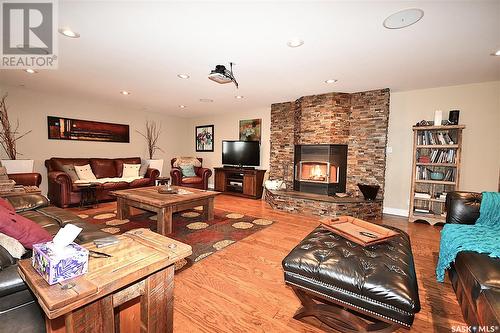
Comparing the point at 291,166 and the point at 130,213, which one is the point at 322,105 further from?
the point at 130,213

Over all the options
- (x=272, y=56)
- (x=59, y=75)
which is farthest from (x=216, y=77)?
(x=59, y=75)

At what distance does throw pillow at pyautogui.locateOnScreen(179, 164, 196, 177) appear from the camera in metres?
5.80

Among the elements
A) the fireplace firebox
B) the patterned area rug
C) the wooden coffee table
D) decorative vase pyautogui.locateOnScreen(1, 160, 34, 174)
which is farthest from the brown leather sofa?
the fireplace firebox

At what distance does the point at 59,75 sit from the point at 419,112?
6064 millimetres

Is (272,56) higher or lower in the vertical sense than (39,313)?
higher

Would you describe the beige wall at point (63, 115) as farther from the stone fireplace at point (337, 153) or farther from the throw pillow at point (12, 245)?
the throw pillow at point (12, 245)

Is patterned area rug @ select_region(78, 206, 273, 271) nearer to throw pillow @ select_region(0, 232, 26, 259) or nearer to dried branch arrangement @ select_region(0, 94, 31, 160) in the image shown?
throw pillow @ select_region(0, 232, 26, 259)

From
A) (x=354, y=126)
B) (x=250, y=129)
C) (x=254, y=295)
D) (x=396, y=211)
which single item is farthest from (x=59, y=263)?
(x=250, y=129)

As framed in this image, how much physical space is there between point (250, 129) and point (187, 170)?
2.00m

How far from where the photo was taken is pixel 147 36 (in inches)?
89.2

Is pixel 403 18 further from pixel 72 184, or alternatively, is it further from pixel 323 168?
pixel 72 184

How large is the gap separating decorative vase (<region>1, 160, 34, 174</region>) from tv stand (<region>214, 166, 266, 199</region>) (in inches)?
147

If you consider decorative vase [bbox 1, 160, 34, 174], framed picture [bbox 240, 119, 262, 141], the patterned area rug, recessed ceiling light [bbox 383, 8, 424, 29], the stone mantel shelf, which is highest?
recessed ceiling light [bbox 383, 8, 424, 29]

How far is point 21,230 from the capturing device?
1.23 m
